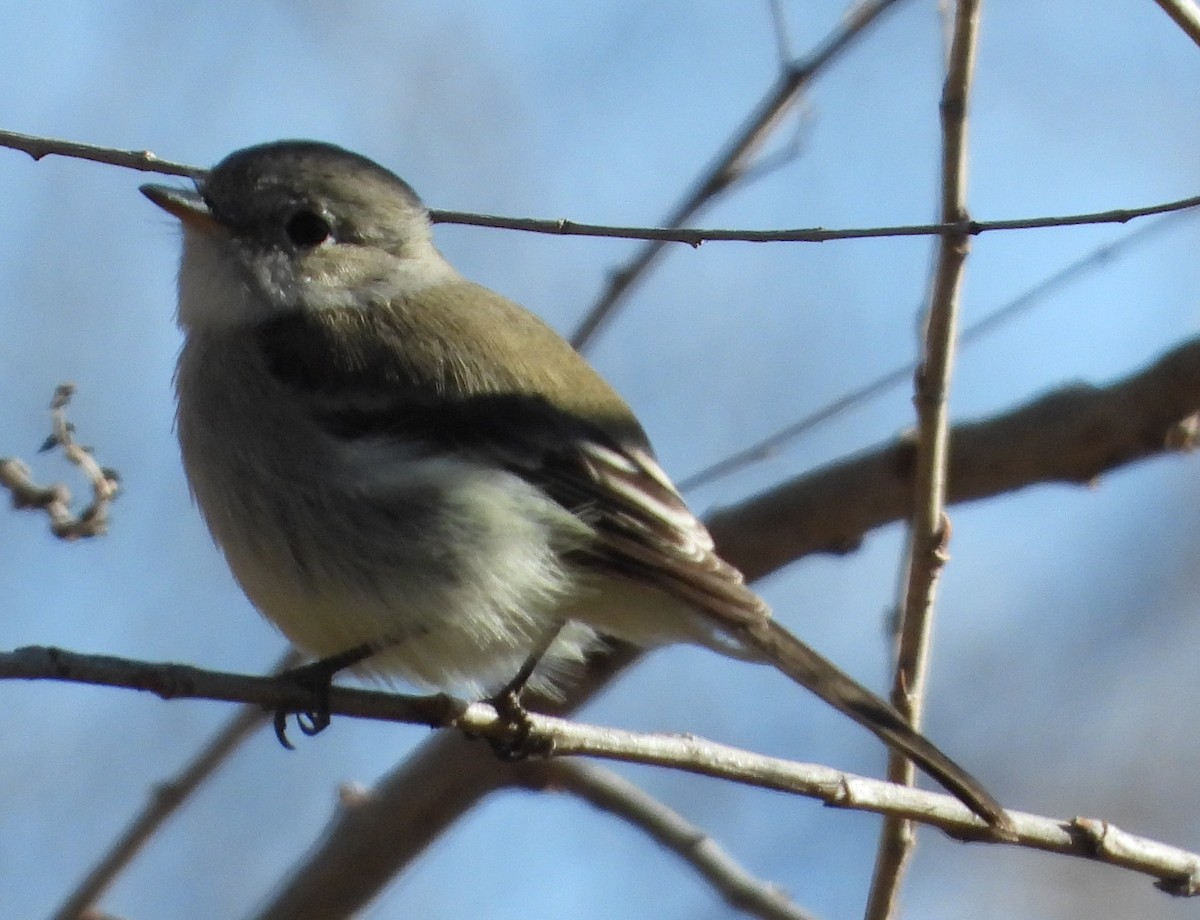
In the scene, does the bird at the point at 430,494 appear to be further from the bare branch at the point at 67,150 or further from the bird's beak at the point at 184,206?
the bare branch at the point at 67,150

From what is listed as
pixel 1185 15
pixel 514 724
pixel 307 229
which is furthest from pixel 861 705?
pixel 307 229

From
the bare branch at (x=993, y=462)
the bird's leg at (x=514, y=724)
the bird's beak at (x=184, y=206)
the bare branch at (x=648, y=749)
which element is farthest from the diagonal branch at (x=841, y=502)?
the bird's beak at (x=184, y=206)

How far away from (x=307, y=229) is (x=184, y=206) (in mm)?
342

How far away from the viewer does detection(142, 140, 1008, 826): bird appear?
3.47 m

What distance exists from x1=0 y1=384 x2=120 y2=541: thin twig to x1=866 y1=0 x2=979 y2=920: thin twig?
1.72 metres

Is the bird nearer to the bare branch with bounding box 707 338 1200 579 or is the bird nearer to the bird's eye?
the bird's eye

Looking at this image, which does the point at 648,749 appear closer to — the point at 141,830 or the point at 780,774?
the point at 780,774

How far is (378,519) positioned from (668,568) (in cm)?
63

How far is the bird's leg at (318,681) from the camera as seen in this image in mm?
3008

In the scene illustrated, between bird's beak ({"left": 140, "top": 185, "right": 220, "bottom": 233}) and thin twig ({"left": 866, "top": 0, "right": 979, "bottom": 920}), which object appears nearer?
thin twig ({"left": 866, "top": 0, "right": 979, "bottom": 920})

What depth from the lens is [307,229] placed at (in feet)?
13.8

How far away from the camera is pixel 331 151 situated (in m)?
4.31

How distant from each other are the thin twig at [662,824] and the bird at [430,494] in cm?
49

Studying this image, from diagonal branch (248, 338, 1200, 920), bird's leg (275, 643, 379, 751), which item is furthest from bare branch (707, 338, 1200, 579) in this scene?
bird's leg (275, 643, 379, 751)
